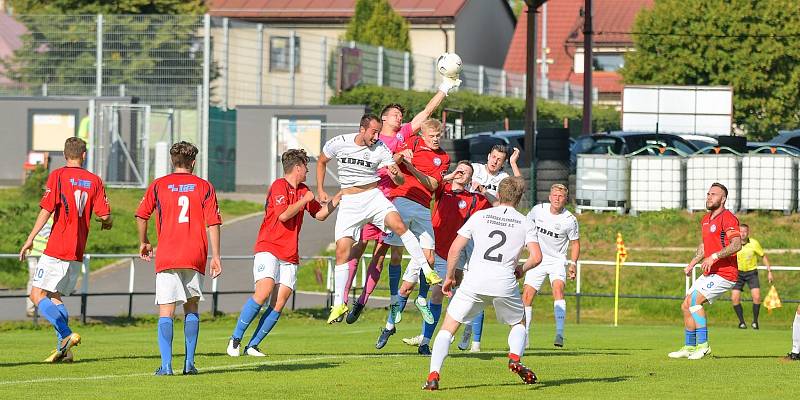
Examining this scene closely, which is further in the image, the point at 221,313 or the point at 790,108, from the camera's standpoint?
the point at 790,108

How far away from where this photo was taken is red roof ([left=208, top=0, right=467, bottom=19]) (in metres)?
71.3

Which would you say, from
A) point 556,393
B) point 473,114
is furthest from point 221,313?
point 473,114

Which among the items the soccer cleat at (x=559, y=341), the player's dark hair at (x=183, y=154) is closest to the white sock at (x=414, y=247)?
the soccer cleat at (x=559, y=341)

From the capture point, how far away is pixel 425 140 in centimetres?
1706

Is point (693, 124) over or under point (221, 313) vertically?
over

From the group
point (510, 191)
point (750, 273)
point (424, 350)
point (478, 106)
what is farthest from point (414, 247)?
point (478, 106)

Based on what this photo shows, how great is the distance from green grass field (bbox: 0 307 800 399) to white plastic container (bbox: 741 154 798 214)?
1289cm

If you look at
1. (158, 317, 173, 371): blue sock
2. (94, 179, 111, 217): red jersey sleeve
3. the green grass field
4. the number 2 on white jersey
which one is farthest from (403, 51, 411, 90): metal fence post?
the number 2 on white jersey

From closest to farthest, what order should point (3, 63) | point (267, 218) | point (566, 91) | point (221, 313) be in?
point (267, 218) < point (221, 313) < point (3, 63) < point (566, 91)

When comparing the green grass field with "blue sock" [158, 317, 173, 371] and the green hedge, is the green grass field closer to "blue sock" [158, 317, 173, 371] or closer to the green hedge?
"blue sock" [158, 317, 173, 371]

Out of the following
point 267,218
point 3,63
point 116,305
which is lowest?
point 116,305

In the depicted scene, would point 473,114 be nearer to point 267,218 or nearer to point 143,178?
point 143,178

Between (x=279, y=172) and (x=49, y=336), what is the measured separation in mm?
24341

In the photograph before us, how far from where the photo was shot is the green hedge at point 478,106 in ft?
173
